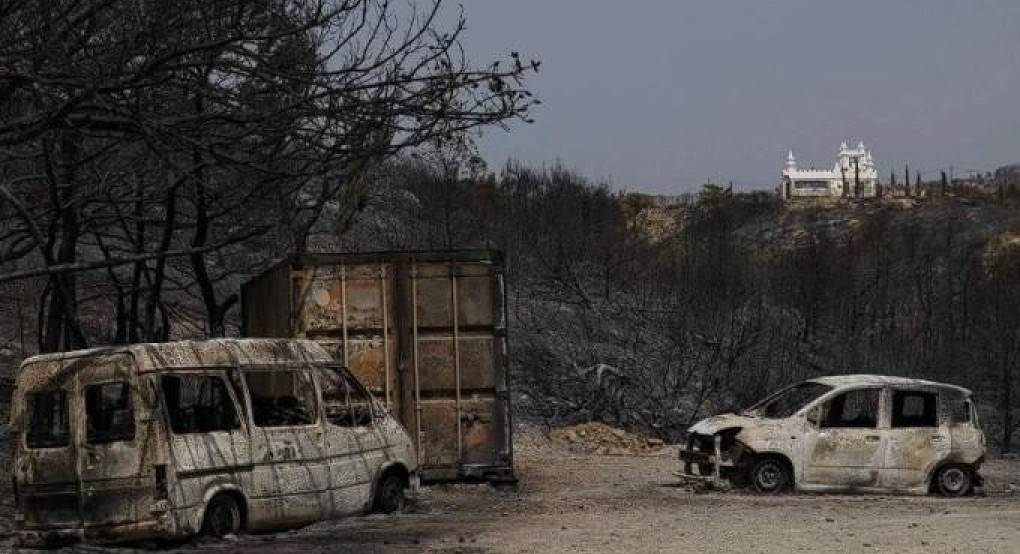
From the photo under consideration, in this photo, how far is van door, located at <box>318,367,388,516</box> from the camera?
14047 millimetres

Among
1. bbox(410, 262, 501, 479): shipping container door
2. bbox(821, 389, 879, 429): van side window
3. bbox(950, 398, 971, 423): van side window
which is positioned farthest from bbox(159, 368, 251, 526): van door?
bbox(950, 398, 971, 423): van side window

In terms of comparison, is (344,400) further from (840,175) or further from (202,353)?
(840,175)

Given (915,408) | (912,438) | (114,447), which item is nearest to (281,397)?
(114,447)

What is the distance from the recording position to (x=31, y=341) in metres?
37.9

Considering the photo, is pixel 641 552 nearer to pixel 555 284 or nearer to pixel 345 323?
pixel 345 323

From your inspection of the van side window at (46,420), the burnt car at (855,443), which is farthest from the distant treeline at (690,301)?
the van side window at (46,420)

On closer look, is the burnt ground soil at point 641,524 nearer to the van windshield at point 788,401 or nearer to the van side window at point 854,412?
the van side window at point 854,412

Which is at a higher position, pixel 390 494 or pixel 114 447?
pixel 114 447

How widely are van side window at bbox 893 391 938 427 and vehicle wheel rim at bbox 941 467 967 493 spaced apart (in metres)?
0.68

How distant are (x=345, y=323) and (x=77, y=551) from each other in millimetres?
5747

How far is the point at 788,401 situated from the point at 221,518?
31.5ft

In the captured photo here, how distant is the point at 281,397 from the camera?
1419cm

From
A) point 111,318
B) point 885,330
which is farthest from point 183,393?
point 885,330

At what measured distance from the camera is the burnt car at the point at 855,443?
733 inches
